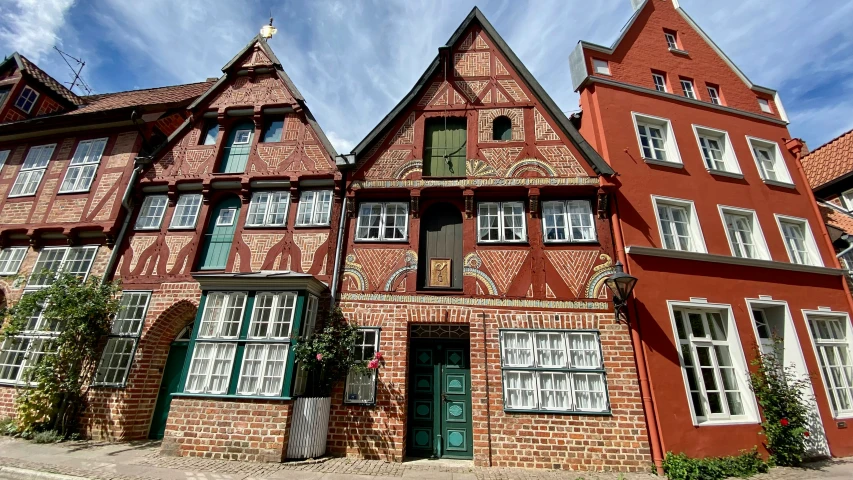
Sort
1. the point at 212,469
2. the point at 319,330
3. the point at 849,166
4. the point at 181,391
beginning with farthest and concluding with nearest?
the point at 849,166 < the point at 319,330 < the point at 181,391 < the point at 212,469

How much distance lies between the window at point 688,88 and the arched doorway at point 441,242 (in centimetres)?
890

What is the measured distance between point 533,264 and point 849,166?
13751mm

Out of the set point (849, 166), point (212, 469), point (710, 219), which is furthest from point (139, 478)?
point (849, 166)

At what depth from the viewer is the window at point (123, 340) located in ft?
31.2

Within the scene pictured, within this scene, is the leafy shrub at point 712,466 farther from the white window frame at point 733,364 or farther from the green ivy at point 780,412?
the white window frame at point 733,364

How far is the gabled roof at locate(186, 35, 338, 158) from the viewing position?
11086 mm

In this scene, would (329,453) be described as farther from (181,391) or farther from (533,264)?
(533,264)

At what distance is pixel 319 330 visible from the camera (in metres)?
9.05

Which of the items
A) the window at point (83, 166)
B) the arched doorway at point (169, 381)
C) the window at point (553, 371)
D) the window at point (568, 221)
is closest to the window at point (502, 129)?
the window at point (568, 221)

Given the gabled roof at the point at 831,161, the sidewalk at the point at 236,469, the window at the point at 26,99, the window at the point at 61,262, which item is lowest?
the sidewalk at the point at 236,469

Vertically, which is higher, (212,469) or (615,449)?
(615,449)

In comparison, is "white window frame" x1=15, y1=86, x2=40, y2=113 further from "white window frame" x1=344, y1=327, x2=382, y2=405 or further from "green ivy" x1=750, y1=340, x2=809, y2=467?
"green ivy" x1=750, y1=340, x2=809, y2=467

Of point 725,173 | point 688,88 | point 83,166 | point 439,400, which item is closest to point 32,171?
point 83,166

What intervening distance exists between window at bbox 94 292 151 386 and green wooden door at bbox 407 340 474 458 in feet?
23.6
